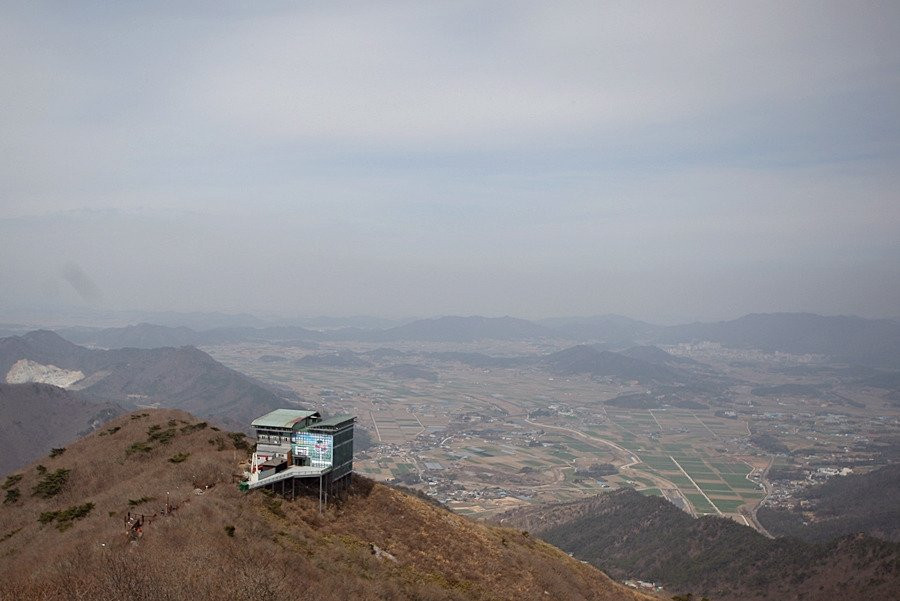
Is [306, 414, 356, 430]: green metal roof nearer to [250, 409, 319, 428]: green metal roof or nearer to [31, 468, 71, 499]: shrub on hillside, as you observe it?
[250, 409, 319, 428]: green metal roof

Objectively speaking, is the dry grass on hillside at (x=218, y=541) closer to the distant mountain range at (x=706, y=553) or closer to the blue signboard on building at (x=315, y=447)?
the blue signboard on building at (x=315, y=447)

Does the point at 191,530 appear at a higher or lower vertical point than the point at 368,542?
higher

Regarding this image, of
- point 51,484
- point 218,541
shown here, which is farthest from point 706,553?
point 218,541

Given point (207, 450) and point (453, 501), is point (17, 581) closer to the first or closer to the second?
point (207, 450)

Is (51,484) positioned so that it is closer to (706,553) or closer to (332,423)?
(332,423)

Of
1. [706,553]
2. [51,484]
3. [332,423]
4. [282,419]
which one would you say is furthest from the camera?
[706,553]

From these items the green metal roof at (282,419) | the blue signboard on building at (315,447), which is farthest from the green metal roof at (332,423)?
the green metal roof at (282,419)

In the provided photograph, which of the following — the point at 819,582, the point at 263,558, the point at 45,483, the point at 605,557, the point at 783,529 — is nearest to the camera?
the point at 263,558

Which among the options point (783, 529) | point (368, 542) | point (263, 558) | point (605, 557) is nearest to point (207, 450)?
point (368, 542)
